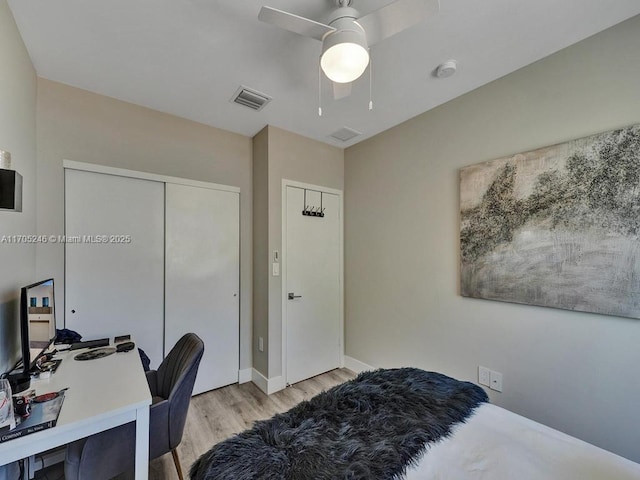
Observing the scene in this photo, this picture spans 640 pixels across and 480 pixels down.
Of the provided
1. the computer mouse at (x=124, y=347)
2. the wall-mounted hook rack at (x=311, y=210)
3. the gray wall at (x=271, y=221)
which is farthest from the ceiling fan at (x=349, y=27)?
the computer mouse at (x=124, y=347)

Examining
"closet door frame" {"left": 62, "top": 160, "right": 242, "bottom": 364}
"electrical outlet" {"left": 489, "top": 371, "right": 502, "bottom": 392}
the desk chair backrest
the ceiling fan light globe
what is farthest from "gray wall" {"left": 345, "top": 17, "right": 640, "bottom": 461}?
the desk chair backrest

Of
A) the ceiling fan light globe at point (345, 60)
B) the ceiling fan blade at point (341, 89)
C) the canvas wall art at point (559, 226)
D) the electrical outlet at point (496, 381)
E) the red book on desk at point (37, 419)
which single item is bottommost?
the electrical outlet at point (496, 381)

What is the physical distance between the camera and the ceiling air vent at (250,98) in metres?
2.20

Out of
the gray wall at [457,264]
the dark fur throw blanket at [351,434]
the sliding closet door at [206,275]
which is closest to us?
the dark fur throw blanket at [351,434]

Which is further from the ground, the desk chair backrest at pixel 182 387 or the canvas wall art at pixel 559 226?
the canvas wall art at pixel 559 226

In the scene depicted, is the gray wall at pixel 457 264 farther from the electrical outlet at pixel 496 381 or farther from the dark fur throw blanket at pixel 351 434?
the dark fur throw blanket at pixel 351 434

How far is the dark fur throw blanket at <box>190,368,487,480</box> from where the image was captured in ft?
3.14

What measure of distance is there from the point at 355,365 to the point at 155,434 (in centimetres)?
222

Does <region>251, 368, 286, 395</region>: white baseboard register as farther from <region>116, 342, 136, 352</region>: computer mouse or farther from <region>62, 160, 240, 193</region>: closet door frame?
<region>62, 160, 240, 193</region>: closet door frame

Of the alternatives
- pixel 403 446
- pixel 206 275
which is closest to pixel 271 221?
pixel 206 275

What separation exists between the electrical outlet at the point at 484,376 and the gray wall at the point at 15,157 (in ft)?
9.71

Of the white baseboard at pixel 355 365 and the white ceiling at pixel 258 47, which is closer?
the white ceiling at pixel 258 47

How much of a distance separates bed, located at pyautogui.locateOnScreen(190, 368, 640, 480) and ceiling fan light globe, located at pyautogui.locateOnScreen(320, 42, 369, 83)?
5.25 ft

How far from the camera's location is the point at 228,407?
2.47m
